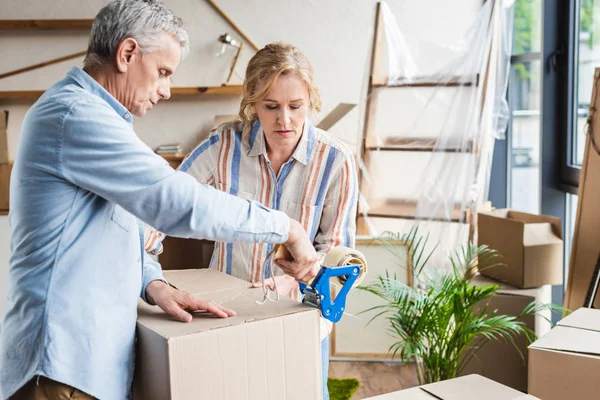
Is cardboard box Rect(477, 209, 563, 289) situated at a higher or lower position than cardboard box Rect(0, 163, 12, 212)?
lower

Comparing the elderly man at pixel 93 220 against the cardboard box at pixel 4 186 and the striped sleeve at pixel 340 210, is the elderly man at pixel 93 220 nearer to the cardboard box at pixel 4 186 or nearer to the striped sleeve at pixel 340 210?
the striped sleeve at pixel 340 210

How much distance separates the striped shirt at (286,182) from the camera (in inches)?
65.6

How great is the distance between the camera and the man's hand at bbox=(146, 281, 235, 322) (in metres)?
1.10

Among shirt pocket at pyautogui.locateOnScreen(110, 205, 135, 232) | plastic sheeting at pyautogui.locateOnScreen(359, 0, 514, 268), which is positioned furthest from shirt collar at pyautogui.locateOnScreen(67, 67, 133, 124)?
plastic sheeting at pyautogui.locateOnScreen(359, 0, 514, 268)

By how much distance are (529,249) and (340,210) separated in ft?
3.92

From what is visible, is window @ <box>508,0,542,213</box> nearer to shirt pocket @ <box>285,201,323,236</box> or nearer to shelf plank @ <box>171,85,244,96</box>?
shelf plank @ <box>171,85,244,96</box>

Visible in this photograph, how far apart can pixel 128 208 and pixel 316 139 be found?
31.9 inches

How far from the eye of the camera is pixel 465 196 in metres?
3.11

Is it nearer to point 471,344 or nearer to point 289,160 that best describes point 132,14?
point 289,160

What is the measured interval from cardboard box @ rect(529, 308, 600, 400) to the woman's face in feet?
2.70

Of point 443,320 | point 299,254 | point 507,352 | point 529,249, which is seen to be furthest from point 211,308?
point 507,352

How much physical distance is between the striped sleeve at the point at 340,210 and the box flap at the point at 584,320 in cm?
68

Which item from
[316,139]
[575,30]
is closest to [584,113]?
[575,30]

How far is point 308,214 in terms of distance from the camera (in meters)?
1.66
